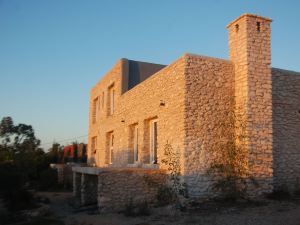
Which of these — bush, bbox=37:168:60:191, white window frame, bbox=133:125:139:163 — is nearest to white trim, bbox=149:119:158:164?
white window frame, bbox=133:125:139:163

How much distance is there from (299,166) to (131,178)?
601cm

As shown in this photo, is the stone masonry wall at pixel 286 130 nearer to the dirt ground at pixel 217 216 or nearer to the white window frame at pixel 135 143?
the dirt ground at pixel 217 216

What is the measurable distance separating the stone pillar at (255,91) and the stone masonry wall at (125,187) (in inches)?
120

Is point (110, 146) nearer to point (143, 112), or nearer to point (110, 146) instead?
point (110, 146)

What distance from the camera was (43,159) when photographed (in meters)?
26.4

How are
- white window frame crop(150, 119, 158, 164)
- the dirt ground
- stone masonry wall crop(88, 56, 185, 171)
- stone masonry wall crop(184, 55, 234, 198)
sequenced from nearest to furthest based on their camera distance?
the dirt ground, stone masonry wall crop(184, 55, 234, 198), stone masonry wall crop(88, 56, 185, 171), white window frame crop(150, 119, 158, 164)

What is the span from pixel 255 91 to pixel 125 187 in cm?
502

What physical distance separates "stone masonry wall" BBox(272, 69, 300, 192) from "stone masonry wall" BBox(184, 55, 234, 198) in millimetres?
2092

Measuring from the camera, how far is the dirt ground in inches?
319

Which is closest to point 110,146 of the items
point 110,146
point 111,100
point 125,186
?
point 110,146

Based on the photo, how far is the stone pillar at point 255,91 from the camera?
10.5 m

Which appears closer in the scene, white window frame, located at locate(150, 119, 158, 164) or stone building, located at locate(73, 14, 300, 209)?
stone building, located at locate(73, 14, 300, 209)

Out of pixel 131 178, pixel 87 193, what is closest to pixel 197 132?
pixel 131 178

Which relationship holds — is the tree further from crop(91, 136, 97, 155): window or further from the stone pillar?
the stone pillar
